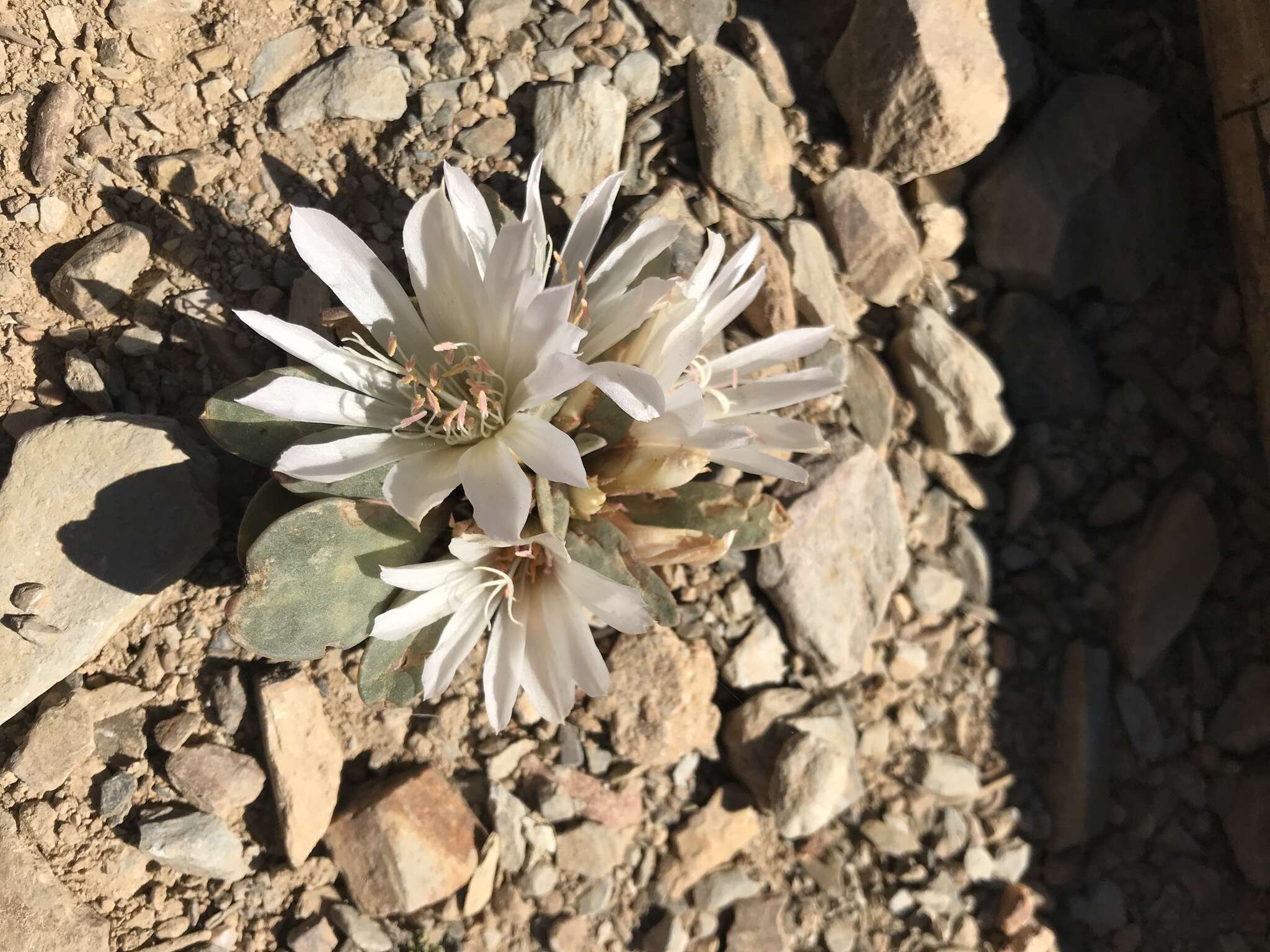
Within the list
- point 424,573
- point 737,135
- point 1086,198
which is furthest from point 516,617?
point 1086,198

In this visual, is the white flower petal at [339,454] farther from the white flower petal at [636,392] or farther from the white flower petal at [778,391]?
the white flower petal at [778,391]

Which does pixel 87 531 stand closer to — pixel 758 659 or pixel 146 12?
pixel 146 12

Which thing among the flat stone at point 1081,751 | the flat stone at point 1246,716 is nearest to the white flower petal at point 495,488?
the flat stone at point 1081,751

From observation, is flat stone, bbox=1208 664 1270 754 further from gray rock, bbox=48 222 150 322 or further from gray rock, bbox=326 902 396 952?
gray rock, bbox=48 222 150 322

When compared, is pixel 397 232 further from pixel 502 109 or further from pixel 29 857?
pixel 29 857

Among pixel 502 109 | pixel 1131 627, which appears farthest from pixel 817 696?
pixel 502 109

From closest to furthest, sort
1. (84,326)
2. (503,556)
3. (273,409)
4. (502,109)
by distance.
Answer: (273,409)
(503,556)
(84,326)
(502,109)

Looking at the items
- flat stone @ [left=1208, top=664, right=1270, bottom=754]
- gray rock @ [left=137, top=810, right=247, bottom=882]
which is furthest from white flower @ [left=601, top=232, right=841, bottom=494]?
flat stone @ [left=1208, top=664, right=1270, bottom=754]
